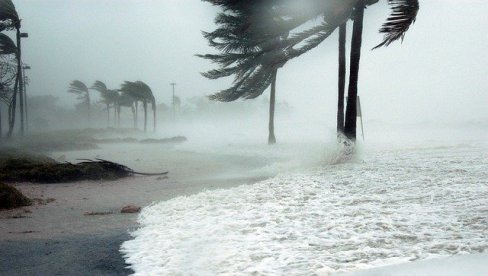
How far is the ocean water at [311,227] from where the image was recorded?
309 cm

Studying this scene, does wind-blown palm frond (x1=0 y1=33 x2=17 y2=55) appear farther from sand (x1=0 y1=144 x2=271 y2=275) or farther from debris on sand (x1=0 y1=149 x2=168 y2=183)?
sand (x1=0 y1=144 x2=271 y2=275)

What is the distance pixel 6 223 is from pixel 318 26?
9121 mm

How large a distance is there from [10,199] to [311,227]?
4.77 meters

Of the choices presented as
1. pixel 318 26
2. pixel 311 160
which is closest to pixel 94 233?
pixel 311 160

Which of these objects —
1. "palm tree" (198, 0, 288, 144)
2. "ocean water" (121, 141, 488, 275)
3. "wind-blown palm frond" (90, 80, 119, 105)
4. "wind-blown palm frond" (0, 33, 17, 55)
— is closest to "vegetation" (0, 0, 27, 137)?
"wind-blown palm frond" (0, 33, 17, 55)

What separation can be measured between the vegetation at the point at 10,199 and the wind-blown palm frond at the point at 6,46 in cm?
2436

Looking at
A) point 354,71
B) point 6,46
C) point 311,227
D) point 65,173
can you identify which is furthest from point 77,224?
point 6,46

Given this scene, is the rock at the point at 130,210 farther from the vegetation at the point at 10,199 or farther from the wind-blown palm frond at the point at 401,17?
the wind-blown palm frond at the point at 401,17

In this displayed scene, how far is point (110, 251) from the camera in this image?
3.69 metres

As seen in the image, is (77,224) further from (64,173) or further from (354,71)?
(354,71)

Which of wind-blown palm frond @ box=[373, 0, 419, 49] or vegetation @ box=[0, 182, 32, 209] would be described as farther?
wind-blown palm frond @ box=[373, 0, 419, 49]

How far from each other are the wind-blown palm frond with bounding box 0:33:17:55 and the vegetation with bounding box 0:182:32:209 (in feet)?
79.9

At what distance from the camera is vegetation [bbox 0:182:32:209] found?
20.3 feet

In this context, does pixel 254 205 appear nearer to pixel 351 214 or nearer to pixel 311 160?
pixel 351 214
